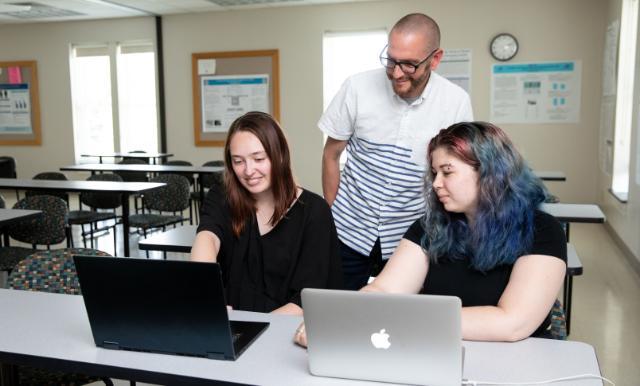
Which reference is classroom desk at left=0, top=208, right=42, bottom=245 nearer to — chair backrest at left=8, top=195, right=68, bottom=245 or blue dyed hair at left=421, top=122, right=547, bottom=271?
chair backrest at left=8, top=195, right=68, bottom=245

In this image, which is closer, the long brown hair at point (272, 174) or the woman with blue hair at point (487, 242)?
the woman with blue hair at point (487, 242)

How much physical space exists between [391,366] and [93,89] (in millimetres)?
8595

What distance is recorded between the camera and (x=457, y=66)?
22.8ft

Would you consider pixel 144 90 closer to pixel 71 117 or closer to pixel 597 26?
pixel 71 117

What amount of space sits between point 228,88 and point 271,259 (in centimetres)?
644

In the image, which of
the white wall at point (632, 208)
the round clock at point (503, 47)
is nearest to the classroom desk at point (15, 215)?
the white wall at point (632, 208)

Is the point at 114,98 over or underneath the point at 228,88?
underneath

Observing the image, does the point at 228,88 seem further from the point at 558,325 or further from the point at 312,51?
the point at 558,325

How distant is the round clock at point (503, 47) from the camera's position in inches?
266

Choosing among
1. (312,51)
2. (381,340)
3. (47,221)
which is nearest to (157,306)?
(381,340)

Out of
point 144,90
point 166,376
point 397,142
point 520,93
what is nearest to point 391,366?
point 166,376

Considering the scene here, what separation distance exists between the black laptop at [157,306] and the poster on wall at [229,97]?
6601 millimetres

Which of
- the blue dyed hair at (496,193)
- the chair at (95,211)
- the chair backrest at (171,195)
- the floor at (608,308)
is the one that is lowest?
the floor at (608,308)

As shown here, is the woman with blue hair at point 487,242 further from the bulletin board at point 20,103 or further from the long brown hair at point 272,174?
the bulletin board at point 20,103
